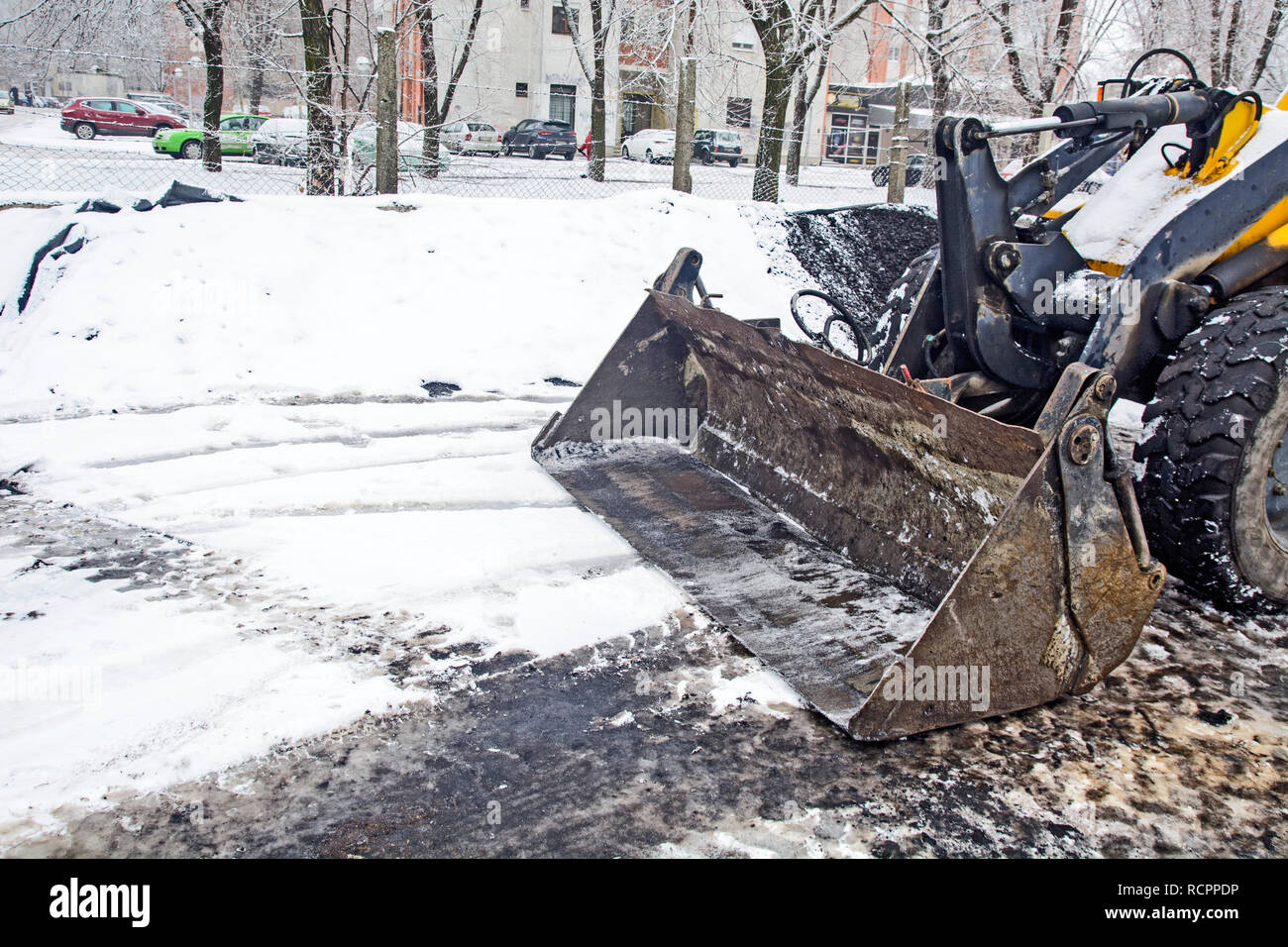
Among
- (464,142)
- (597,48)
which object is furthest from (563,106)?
(464,142)

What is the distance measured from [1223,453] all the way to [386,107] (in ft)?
25.0

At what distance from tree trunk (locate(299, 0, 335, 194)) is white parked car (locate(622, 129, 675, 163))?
48.6 ft

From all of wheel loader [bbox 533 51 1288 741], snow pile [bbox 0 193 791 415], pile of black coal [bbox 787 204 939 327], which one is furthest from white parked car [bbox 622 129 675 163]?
wheel loader [bbox 533 51 1288 741]

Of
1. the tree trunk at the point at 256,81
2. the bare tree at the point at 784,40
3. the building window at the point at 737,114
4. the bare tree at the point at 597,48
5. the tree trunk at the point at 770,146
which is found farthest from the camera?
the building window at the point at 737,114

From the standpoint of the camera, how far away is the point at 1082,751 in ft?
9.45

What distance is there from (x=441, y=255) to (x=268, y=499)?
3.85 m

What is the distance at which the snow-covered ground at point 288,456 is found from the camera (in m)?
3.01

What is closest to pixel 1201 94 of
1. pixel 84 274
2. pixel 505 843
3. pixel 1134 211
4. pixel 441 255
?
pixel 1134 211

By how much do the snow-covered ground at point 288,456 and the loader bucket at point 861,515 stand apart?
1.23 ft

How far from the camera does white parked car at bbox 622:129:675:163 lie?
1009 inches

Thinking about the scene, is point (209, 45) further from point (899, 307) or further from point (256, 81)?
point (899, 307)

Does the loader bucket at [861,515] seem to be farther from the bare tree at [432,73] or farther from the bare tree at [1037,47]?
the bare tree at [1037,47]

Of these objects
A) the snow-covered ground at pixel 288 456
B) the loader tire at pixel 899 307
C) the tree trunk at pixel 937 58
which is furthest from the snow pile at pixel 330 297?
the tree trunk at pixel 937 58
